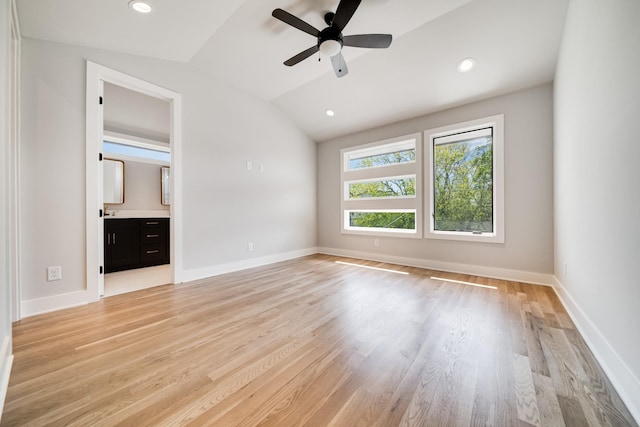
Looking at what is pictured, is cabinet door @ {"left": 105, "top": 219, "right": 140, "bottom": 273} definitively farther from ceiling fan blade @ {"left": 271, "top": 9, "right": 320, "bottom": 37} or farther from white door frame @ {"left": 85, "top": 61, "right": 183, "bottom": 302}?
ceiling fan blade @ {"left": 271, "top": 9, "right": 320, "bottom": 37}

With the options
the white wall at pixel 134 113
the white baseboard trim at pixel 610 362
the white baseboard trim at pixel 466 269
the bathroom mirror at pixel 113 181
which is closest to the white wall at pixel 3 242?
the white wall at pixel 134 113

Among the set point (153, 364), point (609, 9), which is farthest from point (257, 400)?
point (609, 9)

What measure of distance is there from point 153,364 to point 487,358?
207 cm

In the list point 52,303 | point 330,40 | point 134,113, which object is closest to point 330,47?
point 330,40

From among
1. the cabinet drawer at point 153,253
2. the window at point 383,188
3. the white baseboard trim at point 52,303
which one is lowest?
the white baseboard trim at point 52,303

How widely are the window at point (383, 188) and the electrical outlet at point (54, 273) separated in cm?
402

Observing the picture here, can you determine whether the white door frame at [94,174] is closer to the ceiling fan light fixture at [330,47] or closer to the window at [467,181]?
the ceiling fan light fixture at [330,47]

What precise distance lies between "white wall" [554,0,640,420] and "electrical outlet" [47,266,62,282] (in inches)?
163

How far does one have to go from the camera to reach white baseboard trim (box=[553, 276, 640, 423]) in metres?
1.11

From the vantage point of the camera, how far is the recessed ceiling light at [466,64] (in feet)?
9.33

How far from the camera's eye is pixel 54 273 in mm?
2297

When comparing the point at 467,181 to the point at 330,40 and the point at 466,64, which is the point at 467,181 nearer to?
the point at 466,64

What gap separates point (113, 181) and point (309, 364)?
484 centimetres

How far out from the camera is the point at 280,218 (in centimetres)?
454
